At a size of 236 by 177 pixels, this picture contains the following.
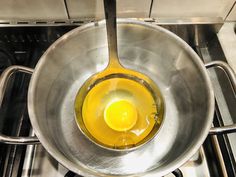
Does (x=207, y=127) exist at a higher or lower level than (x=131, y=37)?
lower

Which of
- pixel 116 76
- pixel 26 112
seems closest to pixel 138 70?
pixel 116 76

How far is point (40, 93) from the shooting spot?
0.42 m

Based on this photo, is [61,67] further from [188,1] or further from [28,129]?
[188,1]

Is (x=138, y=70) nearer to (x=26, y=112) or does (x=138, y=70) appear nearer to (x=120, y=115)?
(x=120, y=115)

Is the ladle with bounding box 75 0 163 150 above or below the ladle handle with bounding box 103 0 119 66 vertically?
below

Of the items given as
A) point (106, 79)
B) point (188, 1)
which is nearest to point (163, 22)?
point (188, 1)

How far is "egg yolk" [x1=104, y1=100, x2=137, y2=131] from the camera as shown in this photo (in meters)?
0.46

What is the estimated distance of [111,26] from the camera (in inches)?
16.4

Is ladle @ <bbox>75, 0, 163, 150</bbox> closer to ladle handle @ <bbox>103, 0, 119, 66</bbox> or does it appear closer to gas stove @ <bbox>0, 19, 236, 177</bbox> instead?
ladle handle @ <bbox>103, 0, 119, 66</bbox>

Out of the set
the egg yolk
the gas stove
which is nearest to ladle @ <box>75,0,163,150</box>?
the egg yolk

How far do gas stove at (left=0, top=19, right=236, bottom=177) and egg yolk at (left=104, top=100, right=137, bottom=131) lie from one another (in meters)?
0.11

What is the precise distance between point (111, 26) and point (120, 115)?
162 millimetres

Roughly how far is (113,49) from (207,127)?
0.66 ft

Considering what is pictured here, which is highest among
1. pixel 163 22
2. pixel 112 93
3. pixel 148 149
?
pixel 163 22
